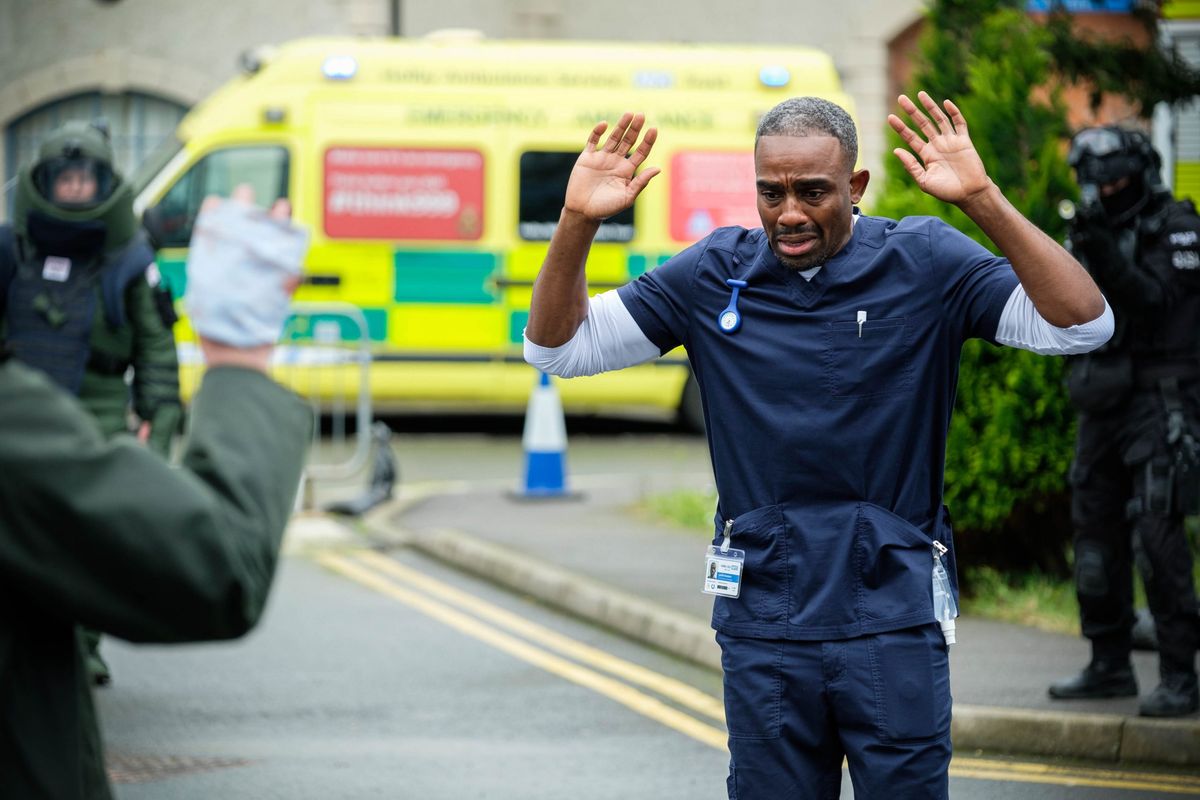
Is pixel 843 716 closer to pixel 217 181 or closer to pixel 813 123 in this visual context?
pixel 813 123

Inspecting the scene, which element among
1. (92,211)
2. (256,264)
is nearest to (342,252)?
(92,211)

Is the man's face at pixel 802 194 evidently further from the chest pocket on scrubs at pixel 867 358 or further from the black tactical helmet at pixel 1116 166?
the black tactical helmet at pixel 1116 166

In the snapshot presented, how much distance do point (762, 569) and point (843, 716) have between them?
0.30 metres

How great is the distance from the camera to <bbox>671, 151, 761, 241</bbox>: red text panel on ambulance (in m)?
15.7

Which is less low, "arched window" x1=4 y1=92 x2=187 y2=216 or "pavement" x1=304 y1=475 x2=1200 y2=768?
"arched window" x1=4 y1=92 x2=187 y2=216

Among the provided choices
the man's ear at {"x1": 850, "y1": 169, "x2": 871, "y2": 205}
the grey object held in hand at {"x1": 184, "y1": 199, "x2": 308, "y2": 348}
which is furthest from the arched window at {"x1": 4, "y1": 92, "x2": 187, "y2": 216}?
the grey object held in hand at {"x1": 184, "y1": 199, "x2": 308, "y2": 348}

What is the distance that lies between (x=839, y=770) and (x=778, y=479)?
0.56 metres

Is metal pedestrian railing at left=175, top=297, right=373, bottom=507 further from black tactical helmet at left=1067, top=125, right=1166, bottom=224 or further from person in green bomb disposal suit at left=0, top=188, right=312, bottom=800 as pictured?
person in green bomb disposal suit at left=0, top=188, right=312, bottom=800

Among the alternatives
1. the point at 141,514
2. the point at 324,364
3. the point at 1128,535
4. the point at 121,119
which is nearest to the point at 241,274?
the point at 141,514

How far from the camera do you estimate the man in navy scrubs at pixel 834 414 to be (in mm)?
3428

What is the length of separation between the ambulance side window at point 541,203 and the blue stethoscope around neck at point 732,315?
12091mm

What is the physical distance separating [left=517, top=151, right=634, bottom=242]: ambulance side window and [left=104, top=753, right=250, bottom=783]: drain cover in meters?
9.67

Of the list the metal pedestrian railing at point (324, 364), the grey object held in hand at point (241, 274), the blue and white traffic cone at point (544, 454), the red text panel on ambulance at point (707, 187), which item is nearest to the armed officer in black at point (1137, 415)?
the grey object held in hand at point (241, 274)

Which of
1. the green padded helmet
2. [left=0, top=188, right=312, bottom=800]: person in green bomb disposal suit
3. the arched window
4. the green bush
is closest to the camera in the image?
[left=0, top=188, right=312, bottom=800]: person in green bomb disposal suit
